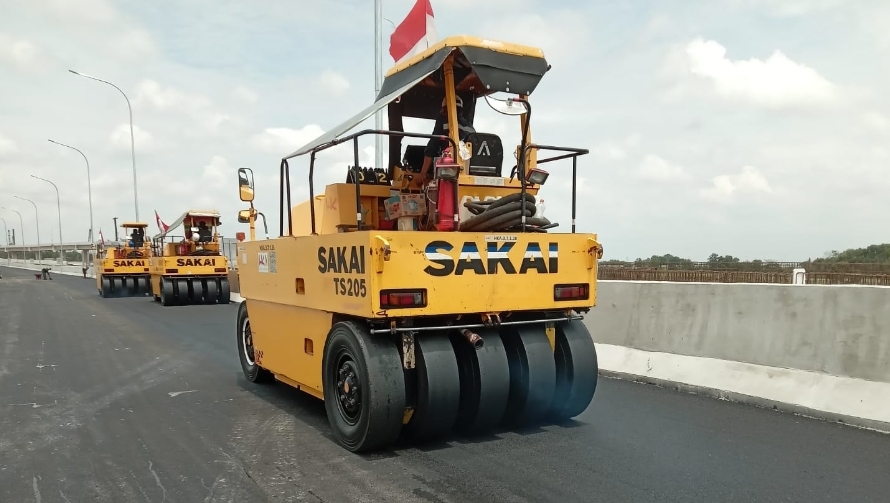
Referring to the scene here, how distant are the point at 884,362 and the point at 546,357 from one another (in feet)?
9.01

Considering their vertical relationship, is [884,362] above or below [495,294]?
below

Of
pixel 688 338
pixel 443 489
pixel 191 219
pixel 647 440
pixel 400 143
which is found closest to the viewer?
pixel 443 489

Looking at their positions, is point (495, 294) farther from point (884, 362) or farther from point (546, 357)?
point (884, 362)

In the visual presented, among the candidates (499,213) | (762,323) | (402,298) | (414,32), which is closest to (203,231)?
(414,32)

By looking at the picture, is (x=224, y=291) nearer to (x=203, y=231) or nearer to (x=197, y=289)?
(x=197, y=289)

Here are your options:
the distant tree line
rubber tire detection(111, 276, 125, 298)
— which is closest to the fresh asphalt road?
the distant tree line

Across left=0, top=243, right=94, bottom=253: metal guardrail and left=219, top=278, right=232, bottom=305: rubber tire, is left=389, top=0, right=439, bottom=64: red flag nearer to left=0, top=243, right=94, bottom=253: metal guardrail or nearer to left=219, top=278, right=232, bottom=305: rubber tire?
left=219, top=278, right=232, bottom=305: rubber tire

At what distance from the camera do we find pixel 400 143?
597cm

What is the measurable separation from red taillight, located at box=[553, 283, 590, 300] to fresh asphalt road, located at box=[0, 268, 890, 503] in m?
1.06

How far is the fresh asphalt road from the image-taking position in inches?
156

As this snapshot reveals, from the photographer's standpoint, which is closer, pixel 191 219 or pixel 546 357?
pixel 546 357

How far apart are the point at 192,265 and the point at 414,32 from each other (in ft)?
50.1

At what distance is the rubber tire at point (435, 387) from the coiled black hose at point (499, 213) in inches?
37.0

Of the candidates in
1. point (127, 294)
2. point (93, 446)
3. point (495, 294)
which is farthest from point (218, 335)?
point (127, 294)
